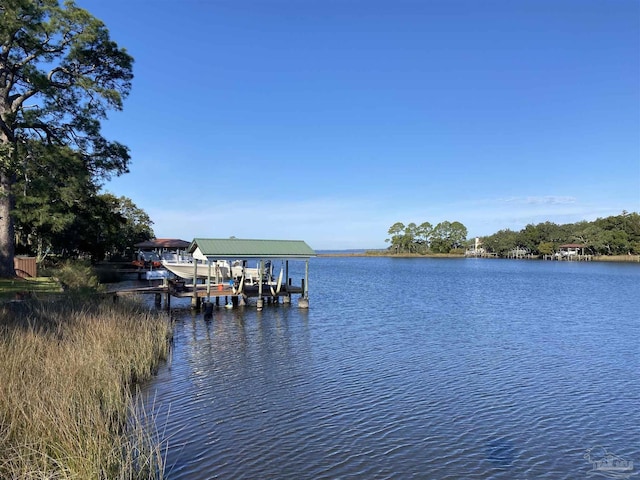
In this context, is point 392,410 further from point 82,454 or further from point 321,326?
point 321,326

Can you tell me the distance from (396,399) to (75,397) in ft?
23.3

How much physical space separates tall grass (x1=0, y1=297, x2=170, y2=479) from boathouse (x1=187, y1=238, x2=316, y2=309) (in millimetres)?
11579

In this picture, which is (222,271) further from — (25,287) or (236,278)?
(25,287)

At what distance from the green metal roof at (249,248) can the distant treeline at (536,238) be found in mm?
114916

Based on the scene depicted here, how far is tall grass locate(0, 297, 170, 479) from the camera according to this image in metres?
6.23

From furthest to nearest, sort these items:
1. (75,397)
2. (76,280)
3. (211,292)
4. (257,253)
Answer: (257,253) < (211,292) < (76,280) < (75,397)

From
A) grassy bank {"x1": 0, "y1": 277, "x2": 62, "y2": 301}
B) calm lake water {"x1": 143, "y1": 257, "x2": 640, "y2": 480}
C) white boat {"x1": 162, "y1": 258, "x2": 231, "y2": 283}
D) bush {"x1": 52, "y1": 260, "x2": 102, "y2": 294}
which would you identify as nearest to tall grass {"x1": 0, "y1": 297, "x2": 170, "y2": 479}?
calm lake water {"x1": 143, "y1": 257, "x2": 640, "y2": 480}

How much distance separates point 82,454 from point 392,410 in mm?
6789

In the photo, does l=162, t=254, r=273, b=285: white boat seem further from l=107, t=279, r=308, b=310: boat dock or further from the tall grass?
the tall grass

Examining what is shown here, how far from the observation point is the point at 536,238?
144 metres

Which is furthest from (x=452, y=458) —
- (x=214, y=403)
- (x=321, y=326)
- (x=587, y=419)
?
(x=321, y=326)

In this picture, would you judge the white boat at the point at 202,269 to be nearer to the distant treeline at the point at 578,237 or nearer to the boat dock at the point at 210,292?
the boat dock at the point at 210,292

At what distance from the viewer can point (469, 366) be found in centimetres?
1528

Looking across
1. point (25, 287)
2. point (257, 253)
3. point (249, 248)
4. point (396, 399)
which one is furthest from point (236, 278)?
point (396, 399)
